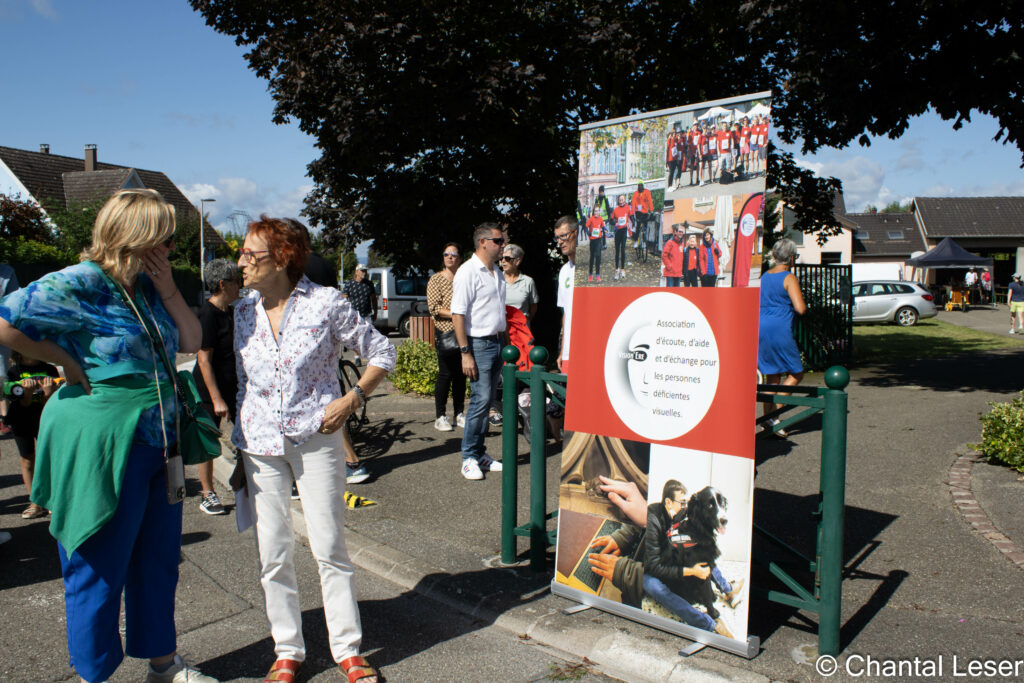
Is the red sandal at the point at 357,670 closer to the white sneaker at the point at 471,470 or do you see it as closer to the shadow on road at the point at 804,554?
the shadow on road at the point at 804,554

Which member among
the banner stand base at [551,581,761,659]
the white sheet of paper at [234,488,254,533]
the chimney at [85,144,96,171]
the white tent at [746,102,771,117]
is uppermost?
the chimney at [85,144,96,171]

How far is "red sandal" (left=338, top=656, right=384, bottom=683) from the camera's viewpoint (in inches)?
121

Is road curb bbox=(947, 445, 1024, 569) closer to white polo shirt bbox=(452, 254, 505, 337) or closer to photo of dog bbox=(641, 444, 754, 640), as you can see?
photo of dog bbox=(641, 444, 754, 640)

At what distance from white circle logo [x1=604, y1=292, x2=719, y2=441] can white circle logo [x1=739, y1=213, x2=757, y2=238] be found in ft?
1.27

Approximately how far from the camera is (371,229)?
15.5m

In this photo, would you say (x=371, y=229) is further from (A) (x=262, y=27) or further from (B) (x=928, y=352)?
(B) (x=928, y=352)

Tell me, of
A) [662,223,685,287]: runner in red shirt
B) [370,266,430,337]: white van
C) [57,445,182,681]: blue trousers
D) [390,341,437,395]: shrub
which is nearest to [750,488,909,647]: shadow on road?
[662,223,685,287]: runner in red shirt

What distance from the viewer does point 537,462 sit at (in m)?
4.22

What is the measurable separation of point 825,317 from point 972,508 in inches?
364

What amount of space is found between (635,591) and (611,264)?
153 centimetres

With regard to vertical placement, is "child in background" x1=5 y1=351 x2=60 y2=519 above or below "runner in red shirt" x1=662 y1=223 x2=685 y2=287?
below

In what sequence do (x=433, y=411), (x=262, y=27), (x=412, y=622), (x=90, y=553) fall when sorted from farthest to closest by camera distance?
(x=262, y=27) → (x=433, y=411) → (x=412, y=622) → (x=90, y=553)

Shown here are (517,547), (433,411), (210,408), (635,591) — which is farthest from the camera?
(433,411)

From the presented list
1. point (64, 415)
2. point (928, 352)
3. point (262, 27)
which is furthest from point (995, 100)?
point (262, 27)
